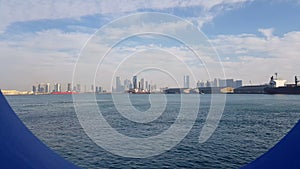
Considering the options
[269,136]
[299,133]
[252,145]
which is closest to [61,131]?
[252,145]

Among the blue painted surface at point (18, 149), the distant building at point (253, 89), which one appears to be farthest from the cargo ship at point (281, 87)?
the blue painted surface at point (18, 149)

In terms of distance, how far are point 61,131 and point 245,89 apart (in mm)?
115533

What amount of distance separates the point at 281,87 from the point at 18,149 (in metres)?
95.1

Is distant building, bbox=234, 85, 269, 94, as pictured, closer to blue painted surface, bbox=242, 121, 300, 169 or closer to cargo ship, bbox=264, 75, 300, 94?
cargo ship, bbox=264, 75, 300, 94

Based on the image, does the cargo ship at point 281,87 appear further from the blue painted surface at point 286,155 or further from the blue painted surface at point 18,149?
the blue painted surface at point 18,149

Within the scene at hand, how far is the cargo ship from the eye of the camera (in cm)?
8206

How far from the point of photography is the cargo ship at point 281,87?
3231 inches

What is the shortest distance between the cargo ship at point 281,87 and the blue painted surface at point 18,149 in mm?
88620

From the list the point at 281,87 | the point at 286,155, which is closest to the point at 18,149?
the point at 286,155

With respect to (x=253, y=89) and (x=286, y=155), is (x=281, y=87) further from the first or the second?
(x=286, y=155)

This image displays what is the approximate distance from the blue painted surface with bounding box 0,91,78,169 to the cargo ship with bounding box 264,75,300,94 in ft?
291

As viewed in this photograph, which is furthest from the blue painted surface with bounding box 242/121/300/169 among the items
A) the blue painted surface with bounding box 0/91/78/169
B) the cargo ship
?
the cargo ship

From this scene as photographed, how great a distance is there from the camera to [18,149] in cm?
375

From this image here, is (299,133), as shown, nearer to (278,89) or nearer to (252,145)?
(252,145)
